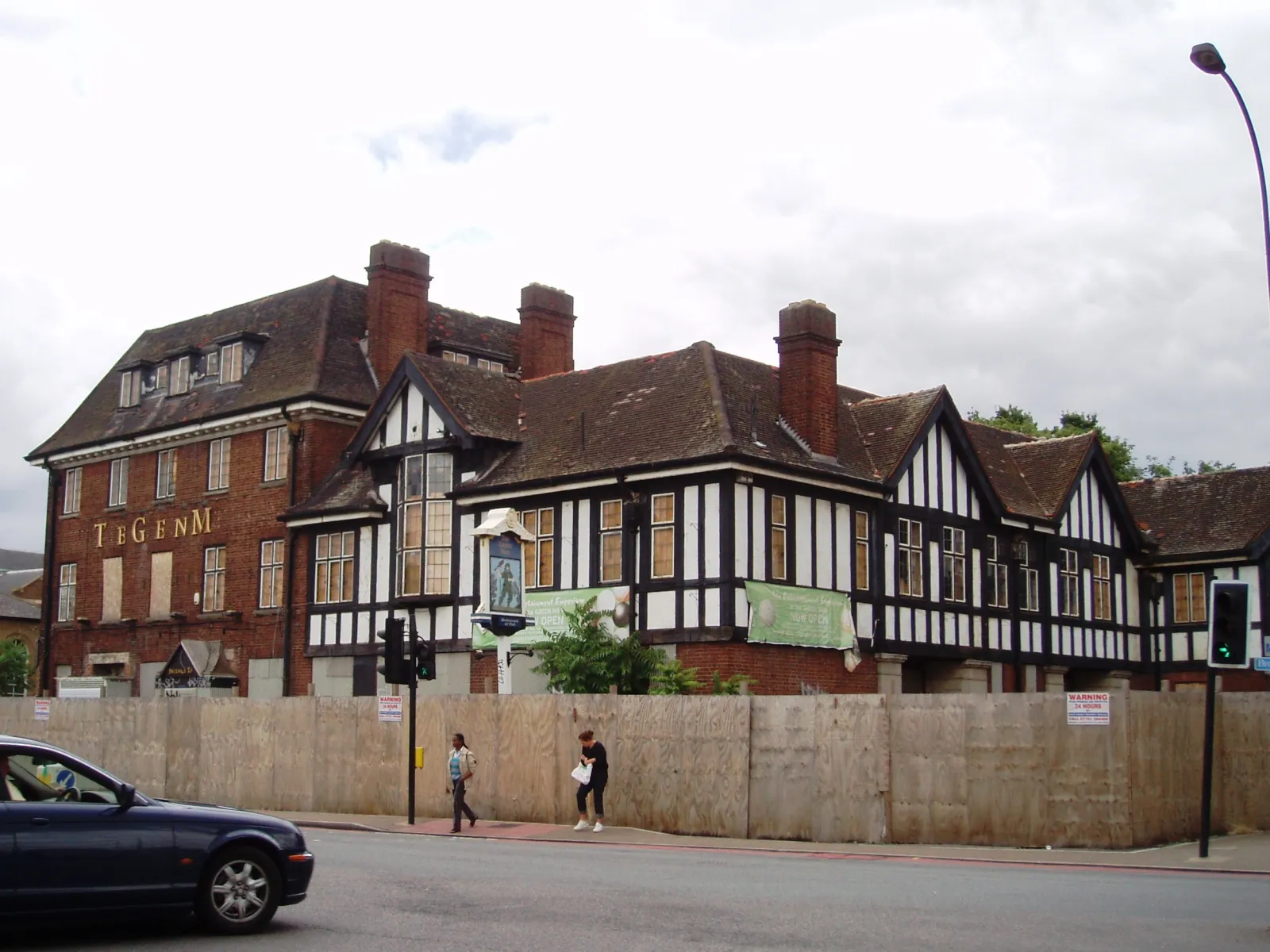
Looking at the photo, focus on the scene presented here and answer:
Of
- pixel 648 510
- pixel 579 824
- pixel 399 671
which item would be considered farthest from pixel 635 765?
pixel 648 510

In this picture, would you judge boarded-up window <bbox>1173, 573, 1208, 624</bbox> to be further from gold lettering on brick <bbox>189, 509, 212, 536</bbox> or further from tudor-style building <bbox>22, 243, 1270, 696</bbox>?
gold lettering on brick <bbox>189, 509, 212, 536</bbox>

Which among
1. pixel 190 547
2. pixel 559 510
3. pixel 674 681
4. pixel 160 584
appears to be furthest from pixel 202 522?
pixel 674 681

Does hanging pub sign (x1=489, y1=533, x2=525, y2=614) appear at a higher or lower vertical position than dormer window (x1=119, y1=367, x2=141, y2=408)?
lower

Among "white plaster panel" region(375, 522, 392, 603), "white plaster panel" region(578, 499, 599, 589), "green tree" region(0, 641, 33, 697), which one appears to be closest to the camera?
"white plaster panel" region(578, 499, 599, 589)

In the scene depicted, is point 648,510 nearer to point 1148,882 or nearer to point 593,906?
point 1148,882

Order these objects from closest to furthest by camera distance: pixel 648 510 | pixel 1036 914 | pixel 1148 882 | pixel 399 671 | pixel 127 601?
pixel 1036 914
pixel 1148 882
pixel 399 671
pixel 648 510
pixel 127 601

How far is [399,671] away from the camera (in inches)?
963

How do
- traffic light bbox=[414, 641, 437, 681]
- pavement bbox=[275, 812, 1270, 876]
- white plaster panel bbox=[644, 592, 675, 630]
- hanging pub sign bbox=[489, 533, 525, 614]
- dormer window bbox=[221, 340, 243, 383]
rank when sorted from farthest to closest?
dormer window bbox=[221, 340, 243, 383] → white plaster panel bbox=[644, 592, 675, 630] → hanging pub sign bbox=[489, 533, 525, 614] → traffic light bbox=[414, 641, 437, 681] → pavement bbox=[275, 812, 1270, 876]

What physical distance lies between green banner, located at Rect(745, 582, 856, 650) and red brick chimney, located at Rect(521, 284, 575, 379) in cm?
1127

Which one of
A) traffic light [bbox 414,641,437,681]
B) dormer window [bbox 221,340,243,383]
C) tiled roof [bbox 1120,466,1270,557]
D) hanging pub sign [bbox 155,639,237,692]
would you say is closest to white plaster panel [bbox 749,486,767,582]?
traffic light [bbox 414,641,437,681]

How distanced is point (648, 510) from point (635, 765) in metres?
7.26

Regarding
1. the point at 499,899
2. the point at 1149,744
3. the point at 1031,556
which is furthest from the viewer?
the point at 1031,556

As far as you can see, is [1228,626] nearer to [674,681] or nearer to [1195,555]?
[674,681]

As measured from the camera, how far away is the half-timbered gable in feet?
124
